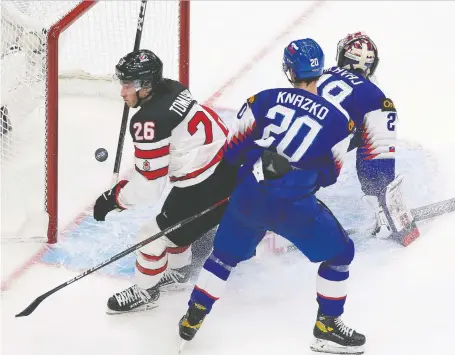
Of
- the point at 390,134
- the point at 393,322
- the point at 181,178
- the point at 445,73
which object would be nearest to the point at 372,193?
the point at 390,134

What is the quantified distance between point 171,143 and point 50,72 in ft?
2.14

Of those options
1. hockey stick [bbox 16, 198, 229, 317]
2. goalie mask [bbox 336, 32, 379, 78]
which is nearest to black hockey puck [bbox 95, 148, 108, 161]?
hockey stick [bbox 16, 198, 229, 317]

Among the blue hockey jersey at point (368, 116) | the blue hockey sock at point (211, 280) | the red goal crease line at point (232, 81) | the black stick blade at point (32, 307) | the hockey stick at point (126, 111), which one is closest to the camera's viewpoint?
the blue hockey sock at point (211, 280)

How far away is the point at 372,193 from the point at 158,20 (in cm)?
145

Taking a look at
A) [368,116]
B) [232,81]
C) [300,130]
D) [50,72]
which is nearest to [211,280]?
[300,130]

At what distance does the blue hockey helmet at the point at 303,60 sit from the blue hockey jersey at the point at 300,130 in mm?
73

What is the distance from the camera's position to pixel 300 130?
291 centimetres

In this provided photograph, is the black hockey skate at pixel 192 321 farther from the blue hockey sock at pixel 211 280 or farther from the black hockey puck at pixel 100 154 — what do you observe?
the black hockey puck at pixel 100 154

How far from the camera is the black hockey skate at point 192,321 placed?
10.6 ft

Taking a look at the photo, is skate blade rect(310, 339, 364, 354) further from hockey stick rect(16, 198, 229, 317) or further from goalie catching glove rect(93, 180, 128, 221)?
goalie catching glove rect(93, 180, 128, 221)

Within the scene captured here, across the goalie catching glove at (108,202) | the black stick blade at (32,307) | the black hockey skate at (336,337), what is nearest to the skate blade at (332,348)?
the black hockey skate at (336,337)

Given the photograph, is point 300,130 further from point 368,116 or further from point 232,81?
point 232,81

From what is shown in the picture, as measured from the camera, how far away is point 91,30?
449 centimetres

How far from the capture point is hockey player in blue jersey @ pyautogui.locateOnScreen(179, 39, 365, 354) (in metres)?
2.93
